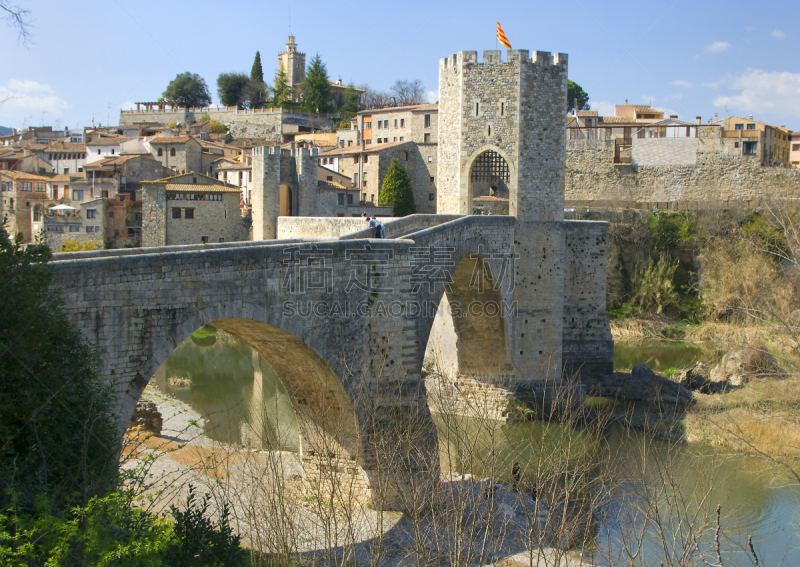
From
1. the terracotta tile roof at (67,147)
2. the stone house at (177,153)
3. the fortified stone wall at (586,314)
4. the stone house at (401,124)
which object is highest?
the stone house at (401,124)

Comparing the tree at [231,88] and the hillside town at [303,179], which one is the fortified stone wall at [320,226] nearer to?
the hillside town at [303,179]

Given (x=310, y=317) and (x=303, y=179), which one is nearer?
(x=310, y=317)

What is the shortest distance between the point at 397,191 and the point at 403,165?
229 cm

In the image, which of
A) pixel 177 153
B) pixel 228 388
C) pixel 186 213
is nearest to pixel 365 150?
pixel 177 153

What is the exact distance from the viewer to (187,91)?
63750 millimetres

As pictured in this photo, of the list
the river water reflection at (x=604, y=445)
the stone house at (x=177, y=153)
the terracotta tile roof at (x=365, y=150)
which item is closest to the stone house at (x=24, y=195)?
the stone house at (x=177, y=153)

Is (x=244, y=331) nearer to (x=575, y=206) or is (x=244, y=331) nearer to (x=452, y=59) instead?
(x=452, y=59)

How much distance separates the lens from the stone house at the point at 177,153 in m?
39.7

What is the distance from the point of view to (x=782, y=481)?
1449 cm

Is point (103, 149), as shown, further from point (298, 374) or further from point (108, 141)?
point (298, 374)

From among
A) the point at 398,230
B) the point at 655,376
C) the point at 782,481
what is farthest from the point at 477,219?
the point at 782,481

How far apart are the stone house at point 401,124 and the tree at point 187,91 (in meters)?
21.7

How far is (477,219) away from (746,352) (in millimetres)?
8783

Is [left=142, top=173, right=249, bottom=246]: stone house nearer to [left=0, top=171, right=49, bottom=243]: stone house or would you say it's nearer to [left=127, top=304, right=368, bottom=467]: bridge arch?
[left=0, top=171, right=49, bottom=243]: stone house
